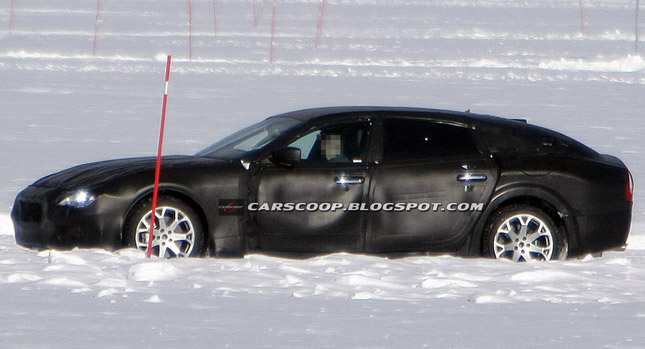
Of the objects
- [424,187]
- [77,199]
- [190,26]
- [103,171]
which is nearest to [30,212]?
[77,199]

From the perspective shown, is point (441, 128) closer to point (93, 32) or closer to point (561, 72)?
point (561, 72)

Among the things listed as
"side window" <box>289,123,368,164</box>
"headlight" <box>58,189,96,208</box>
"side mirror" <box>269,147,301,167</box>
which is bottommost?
"headlight" <box>58,189,96,208</box>

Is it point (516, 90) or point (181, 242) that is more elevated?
point (516, 90)

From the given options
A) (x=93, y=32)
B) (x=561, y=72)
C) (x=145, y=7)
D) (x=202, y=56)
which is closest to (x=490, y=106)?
(x=561, y=72)

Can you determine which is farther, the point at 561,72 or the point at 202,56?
the point at 202,56

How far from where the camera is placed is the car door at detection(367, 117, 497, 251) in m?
8.12

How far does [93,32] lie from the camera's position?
93.9ft

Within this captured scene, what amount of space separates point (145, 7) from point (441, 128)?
1033 inches

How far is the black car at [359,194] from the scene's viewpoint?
7898 mm

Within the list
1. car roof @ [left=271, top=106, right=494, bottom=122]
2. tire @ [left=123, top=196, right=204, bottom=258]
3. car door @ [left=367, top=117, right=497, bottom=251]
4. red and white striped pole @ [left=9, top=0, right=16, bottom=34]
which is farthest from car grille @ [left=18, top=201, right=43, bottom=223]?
red and white striped pole @ [left=9, top=0, right=16, bottom=34]

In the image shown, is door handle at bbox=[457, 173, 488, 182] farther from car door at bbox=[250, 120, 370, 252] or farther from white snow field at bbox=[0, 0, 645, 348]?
car door at bbox=[250, 120, 370, 252]

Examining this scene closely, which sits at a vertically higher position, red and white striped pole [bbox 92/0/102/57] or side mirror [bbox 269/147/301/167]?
red and white striped pole [bbox 92/0/102/57]

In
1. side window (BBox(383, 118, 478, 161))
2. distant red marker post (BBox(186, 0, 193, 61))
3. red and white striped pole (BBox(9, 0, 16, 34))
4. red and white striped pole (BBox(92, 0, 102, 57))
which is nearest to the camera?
side window (BBox(383, 118, 478, 161))

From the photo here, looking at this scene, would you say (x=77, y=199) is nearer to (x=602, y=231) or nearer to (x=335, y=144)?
(x=335, y=144)
